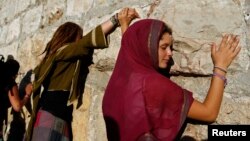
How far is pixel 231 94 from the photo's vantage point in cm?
189

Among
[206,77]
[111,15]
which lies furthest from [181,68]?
[111,15]

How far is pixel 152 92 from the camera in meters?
1.65

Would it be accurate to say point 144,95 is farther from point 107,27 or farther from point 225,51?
point 107,27

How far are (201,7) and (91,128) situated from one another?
92cm

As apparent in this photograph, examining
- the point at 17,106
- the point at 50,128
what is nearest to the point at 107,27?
the point at 50,128

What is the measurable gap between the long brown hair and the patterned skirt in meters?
0.37

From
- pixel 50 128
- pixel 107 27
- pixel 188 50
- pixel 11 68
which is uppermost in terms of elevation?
pixel 107 27

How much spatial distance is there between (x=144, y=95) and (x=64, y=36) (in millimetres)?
971

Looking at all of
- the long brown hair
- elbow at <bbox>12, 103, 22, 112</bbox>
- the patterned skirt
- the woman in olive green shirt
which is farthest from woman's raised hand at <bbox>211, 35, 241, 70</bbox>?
elbow at <bbox>12, 103, 22, 112</bbox>

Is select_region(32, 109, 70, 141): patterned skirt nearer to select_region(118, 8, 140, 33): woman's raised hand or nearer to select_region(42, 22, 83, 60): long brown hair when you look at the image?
select_region(42, 22, 83, 60): long brown hair

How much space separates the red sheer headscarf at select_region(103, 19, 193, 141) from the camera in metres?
1.65

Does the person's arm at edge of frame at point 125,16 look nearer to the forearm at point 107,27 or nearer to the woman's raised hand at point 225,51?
the forearm at point 107,27

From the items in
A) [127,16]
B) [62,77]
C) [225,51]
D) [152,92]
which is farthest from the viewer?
[62,77]

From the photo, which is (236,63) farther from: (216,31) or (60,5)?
(60,5)
